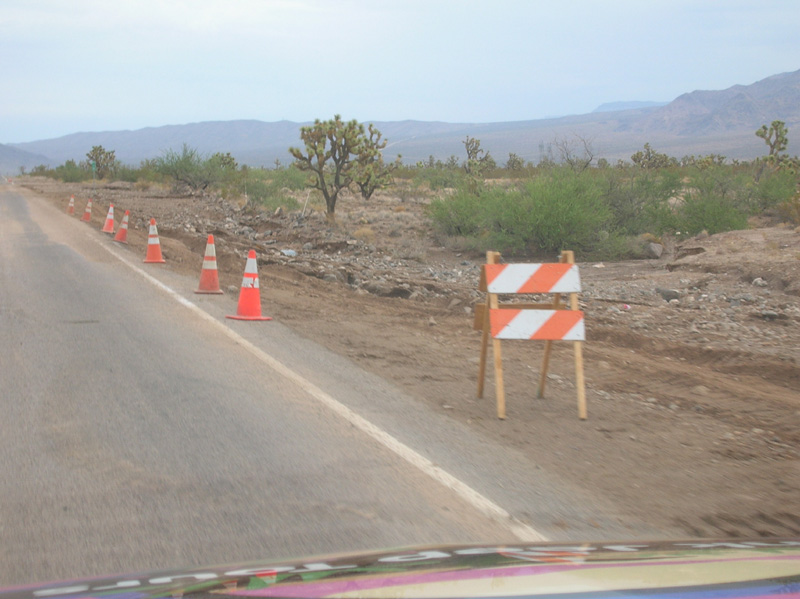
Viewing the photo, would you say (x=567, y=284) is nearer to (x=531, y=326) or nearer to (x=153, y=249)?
(x=531, y=326)

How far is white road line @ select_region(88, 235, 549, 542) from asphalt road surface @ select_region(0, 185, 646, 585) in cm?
2

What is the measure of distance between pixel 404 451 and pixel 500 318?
1838 millimetres

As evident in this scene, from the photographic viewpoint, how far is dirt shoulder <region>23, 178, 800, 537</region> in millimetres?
5410

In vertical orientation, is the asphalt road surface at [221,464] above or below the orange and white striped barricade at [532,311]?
below

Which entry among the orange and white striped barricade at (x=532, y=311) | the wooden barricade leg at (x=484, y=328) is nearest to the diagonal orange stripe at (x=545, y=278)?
the orange and white striped barricade at (x=532, y=311)

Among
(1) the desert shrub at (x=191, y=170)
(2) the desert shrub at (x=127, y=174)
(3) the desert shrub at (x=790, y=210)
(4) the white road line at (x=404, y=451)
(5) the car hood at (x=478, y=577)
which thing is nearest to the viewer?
(5) the car hood at (x=478, y=577)

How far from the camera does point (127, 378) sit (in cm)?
729

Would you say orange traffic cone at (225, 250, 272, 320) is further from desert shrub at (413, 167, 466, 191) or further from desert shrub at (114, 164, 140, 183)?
desert shrub at (114, 164, 140, 183)

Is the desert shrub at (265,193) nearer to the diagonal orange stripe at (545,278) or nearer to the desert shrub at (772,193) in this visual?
the desert shrub at (772,193)

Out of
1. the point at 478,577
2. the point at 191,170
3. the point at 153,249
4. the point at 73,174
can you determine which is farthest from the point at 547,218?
the point at 73,174

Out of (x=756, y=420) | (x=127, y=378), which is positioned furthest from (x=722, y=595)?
(x=127, y=378)

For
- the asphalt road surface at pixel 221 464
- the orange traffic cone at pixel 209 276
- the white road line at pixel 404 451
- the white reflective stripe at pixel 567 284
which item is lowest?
the white road line at pixel 404 451

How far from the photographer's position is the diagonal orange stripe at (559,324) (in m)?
6.96

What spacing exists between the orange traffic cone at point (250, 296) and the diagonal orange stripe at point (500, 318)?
4.70m
